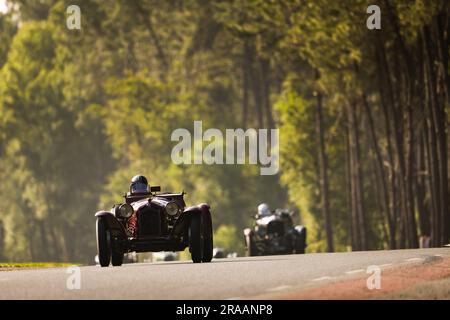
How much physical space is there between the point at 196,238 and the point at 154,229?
84 cm

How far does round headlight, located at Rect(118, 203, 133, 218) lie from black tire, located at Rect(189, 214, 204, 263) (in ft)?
4.12

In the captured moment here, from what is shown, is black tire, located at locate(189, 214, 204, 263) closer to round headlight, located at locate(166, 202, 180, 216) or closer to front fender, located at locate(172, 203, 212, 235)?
front fender, located at locate(172, 203, 212, 235)

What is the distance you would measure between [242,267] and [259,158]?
233ft

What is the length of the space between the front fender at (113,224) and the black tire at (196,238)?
127 cm

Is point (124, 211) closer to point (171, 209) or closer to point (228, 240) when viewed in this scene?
point (171, 209)

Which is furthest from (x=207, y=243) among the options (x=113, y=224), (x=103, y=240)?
(x=103, y=240)

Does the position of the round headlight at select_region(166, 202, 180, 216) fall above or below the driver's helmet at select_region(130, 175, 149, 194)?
below

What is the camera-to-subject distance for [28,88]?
4023 inches

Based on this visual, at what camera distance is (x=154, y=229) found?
2675 centimetres

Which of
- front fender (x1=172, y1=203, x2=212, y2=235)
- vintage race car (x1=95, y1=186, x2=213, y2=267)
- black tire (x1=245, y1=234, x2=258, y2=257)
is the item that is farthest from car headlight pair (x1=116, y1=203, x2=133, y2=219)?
black tire (x1=245, y1=234, x2=258, y2=257)

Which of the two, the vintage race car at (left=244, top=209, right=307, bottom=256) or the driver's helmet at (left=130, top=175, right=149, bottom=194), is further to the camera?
the vintage race car at (left=244, top=209, right=307, bottom=256)

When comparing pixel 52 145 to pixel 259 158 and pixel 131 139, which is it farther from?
pixel 259 158

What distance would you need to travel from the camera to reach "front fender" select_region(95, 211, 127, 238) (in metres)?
26.1
